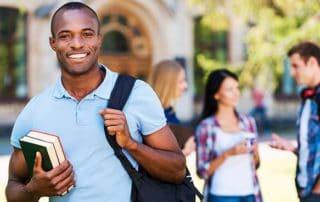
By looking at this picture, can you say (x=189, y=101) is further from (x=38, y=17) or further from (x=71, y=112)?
(x=71, y=112)

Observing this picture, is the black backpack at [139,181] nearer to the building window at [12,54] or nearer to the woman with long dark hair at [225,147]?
the woman with long dark hair at [225,147]

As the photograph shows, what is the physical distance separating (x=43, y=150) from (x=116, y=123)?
29 centimetres

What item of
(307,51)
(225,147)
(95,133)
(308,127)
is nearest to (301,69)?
(307,51)

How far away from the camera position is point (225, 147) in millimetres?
5887

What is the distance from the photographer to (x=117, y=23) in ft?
84.0

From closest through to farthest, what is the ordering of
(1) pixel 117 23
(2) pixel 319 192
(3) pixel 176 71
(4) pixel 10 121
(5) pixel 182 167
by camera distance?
1. (5) pixel 182 167
2. (2) pixel 319 192
3. (3) pixel 176 71
4. (4) pixel 10 121
5. (1) pixel 117 23

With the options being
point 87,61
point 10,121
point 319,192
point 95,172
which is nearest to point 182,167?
point 95,172

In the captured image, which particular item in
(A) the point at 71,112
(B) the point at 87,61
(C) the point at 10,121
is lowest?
(C) the point at 10,121

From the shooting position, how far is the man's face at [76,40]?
2941mm

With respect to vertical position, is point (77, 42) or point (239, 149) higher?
point (77, 42)

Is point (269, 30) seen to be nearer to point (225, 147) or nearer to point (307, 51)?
point (225, 147)

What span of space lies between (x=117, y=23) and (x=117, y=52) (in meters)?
1.05

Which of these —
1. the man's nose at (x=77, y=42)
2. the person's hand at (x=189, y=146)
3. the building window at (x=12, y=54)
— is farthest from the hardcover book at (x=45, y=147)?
the building window at (x=12, y=54)

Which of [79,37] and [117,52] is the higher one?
[79,37]
